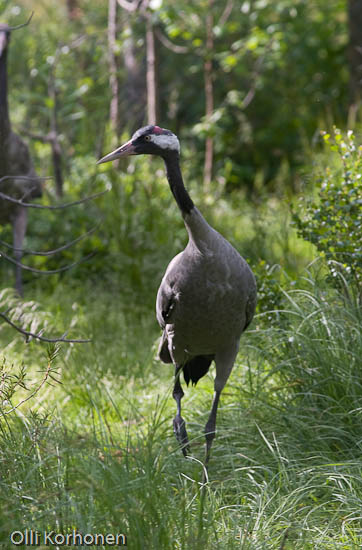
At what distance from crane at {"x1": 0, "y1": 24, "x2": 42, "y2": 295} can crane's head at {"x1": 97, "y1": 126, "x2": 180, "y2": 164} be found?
1919mm

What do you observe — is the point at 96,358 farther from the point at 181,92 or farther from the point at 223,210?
the point at 181,92

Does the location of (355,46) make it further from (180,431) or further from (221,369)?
(180,431)

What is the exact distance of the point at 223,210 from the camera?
8016 millimetres

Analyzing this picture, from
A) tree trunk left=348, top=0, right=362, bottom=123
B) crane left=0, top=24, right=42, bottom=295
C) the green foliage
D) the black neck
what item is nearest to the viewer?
the black neck

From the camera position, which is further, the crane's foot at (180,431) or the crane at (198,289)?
the crane's foot at (180,431)

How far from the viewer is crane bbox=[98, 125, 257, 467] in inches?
132

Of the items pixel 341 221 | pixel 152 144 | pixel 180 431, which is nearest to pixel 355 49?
pixel 341 221

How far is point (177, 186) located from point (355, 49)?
594 cm

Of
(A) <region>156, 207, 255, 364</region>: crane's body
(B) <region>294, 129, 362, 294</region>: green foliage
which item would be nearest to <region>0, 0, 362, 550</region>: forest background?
(B) <region>294, 129, 362, 294</region>: green foliage

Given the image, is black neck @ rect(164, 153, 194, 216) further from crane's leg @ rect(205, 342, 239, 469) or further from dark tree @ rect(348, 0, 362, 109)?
dark tree @ rect(348, 0, 362, 109)

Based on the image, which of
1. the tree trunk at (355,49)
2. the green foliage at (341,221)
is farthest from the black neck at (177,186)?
the tree trunk at (355,49)

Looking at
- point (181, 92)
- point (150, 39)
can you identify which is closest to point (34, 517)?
point (150, 39)

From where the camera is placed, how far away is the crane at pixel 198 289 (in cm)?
337

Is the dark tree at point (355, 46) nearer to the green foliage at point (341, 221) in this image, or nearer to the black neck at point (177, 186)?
the green foliage at point (341, 221)
